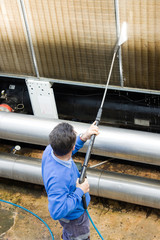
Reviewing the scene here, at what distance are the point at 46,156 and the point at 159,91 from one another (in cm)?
120

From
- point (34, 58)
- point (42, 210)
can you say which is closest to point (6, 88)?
point (34, 58)

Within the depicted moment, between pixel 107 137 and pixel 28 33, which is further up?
pixel 28 33

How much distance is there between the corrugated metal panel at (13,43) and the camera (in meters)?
2.61

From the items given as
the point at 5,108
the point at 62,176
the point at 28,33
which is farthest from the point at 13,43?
the point at 62,176

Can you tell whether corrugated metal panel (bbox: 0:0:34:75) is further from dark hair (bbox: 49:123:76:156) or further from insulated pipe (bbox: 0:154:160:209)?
dark hair (bbox: 49:123:76:156)

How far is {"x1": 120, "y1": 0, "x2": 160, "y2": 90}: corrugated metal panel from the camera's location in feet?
7.25

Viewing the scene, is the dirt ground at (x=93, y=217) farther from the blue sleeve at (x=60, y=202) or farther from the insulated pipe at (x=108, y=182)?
the blue sleeve at (x=60, y=202)

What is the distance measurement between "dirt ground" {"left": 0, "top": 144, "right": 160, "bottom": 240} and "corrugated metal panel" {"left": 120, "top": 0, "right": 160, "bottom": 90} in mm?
933

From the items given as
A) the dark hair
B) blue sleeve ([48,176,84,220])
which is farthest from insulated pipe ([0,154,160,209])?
the dark hair

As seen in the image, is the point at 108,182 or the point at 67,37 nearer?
the point at 67,37

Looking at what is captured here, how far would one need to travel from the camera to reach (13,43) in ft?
9.20

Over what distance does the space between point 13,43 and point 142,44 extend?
3.63 ft

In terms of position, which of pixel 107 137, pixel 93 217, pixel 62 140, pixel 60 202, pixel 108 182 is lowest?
pixel 93 217

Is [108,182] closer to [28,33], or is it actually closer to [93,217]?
[93,217]
